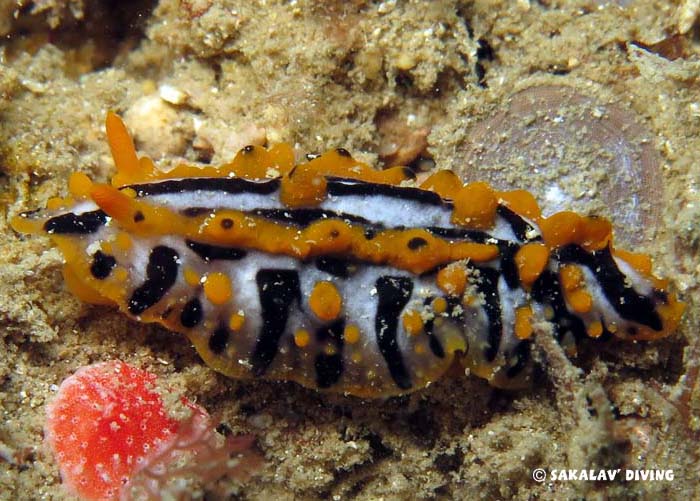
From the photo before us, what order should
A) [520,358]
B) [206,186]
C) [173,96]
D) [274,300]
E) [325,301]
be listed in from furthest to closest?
[173,96] → [520,358] → [206,186] → [274,300] → [325,301]

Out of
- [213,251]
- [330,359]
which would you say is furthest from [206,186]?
[330,359]

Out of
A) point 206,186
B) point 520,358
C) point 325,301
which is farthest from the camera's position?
point 520,358

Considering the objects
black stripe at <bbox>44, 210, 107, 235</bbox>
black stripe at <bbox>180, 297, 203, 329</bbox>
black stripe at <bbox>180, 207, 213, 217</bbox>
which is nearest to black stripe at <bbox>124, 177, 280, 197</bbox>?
black stripe at <bbox>180, 207, 213, 217</bbox>

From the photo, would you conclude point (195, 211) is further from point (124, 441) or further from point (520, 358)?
point (520, 358)

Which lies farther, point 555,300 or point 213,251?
point 555,300

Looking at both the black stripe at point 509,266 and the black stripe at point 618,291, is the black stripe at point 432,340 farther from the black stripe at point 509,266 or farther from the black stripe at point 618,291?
the black stripe at point 618,291

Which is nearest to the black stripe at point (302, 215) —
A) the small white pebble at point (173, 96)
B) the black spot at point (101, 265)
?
the black spot at point (101, 265)

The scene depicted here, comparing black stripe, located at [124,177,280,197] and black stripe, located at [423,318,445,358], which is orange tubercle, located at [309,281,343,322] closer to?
black stripe, located at [423,318,445,358]

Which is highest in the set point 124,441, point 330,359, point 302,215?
point 302,215
